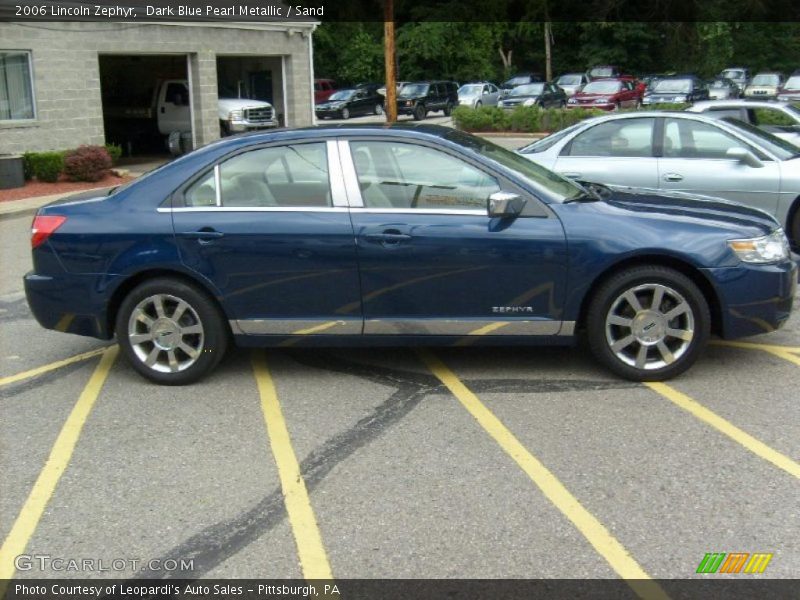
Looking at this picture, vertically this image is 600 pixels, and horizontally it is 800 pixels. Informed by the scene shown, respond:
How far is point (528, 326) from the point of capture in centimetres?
567

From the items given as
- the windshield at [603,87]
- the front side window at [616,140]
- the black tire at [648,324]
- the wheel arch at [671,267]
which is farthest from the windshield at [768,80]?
the black tire at [648,324]

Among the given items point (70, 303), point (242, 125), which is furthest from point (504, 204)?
point (242, 125)

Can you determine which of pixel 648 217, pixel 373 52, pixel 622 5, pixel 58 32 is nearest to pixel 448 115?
pixel 373 52

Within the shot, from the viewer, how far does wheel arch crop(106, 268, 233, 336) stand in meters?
5.84

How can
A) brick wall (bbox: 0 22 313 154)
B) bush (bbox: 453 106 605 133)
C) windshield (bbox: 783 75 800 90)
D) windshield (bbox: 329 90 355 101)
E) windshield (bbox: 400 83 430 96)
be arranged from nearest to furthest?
brick wall (bbox: 0 22 313 154) < bush (bbox: 453 106 605 133) < windshield (bbox: 783 75 800 90) < windshield (bbox: 329 90 355 101) < windshield (bbox: 400 83 430 96)

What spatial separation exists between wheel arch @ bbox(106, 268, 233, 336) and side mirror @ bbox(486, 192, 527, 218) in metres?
1.81

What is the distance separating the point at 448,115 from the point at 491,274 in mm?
39744

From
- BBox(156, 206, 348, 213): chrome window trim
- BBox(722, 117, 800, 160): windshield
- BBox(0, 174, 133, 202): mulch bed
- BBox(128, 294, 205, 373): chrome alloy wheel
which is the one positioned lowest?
BBox(128, 294, 205, 373): chrome alloy wheel

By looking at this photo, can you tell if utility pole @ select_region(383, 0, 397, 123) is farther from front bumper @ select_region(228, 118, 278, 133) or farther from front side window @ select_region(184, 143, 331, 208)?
front side window @ select_region(184, 143, 331, 208)

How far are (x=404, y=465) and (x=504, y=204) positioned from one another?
5.65 ft

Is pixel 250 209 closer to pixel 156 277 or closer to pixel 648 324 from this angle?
pixel 156 277

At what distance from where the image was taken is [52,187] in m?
18.6

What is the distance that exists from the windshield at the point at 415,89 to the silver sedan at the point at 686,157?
32562mm

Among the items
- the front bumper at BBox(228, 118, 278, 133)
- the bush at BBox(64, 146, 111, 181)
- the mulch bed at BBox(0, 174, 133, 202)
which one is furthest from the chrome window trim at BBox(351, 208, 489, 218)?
the front bumper at BBox(228, 118, 278, 133)
